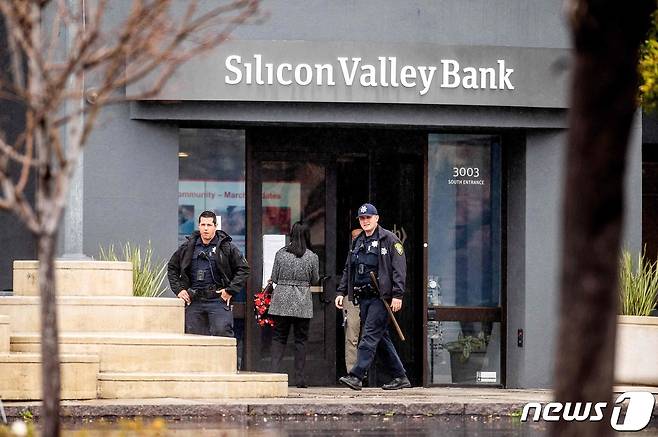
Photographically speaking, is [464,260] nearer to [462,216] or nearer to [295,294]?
[462,216]

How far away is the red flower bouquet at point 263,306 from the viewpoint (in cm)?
1751

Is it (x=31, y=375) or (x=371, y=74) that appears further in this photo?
(x=371, y=74)

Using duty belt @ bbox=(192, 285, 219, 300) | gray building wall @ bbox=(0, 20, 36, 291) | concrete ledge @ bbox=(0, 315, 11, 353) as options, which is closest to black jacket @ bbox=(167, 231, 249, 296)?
duty belt @ bbox=(192, 285, 219, 300)

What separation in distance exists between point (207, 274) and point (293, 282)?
104cm

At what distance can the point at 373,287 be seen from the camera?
1630 centimetres

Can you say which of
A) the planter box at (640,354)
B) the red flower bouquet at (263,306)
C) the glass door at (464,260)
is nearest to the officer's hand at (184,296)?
the red flower bouquet at (263,306)

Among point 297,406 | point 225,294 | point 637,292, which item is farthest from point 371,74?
point 297,406

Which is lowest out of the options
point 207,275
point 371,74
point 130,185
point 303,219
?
point 207,275

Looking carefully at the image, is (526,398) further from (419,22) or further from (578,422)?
(578,422)

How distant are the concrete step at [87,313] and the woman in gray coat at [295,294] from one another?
5.67 ft

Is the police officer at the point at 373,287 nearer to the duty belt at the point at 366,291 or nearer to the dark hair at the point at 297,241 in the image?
the duty belt at the point at 366,291

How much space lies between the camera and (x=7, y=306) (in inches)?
615

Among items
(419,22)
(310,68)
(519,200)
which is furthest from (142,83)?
(519,200)

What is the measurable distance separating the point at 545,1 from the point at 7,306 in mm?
7306
